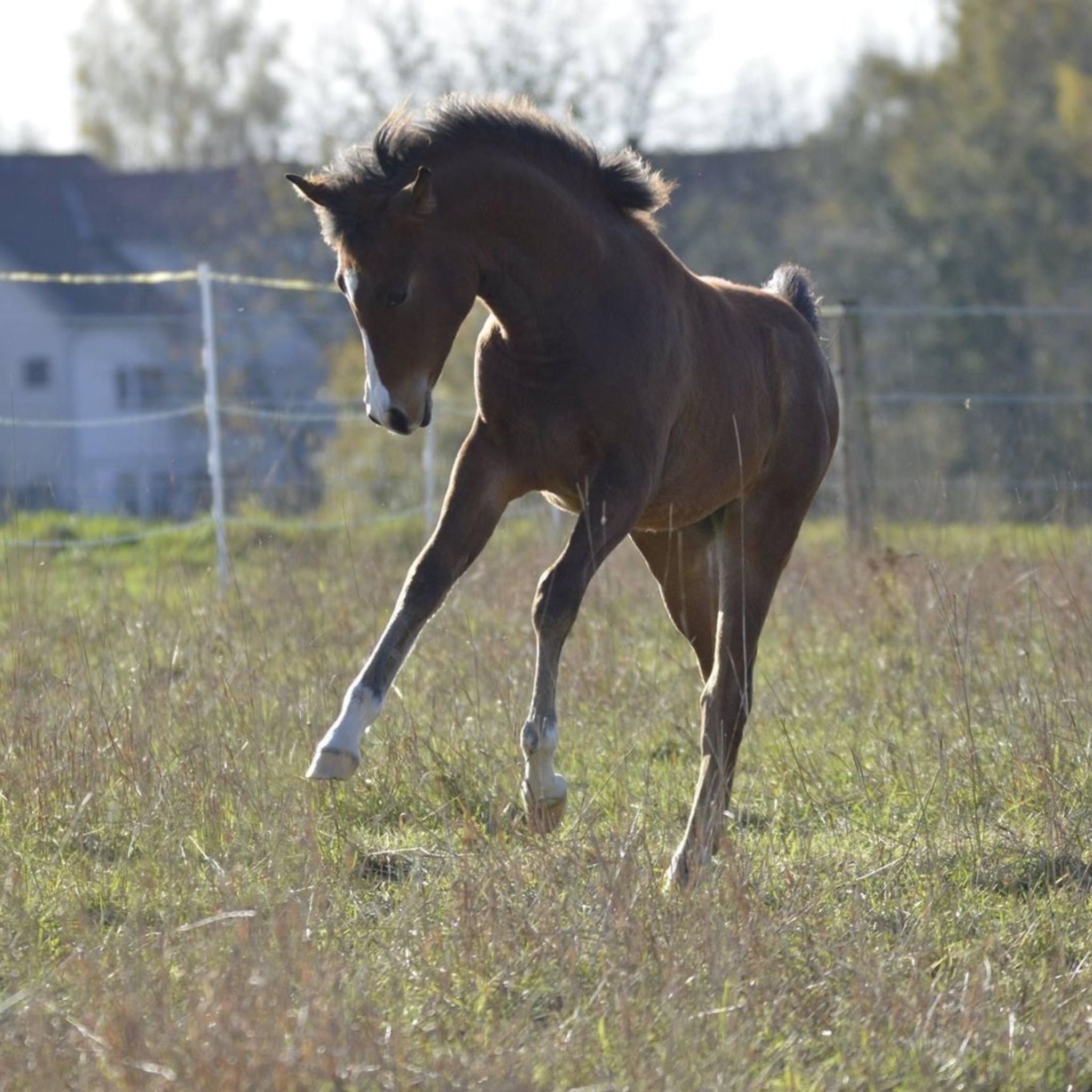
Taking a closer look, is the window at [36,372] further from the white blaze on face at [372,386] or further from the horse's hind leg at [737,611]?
the white blaze on face at [372,386]

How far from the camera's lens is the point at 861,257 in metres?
32.7

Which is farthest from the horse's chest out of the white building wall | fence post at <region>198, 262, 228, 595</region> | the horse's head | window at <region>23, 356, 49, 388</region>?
window at <region>23, 356, 49, 388</region>

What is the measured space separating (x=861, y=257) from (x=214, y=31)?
20.4 m

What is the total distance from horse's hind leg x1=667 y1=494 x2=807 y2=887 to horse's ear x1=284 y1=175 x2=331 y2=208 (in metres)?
1.79

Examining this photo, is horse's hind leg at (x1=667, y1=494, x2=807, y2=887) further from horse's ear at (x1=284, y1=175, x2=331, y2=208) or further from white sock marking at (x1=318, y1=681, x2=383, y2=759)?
horse's ear at (x1=284, y1=175, x2=331, y2=208)

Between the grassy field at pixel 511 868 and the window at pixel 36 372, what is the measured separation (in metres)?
36.4

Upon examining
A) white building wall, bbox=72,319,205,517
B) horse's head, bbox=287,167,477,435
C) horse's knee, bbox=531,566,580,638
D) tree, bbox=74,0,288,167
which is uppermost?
tree, bbox=74,0,288,167

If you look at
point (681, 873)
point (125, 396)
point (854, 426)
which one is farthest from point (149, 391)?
point (681, 873)

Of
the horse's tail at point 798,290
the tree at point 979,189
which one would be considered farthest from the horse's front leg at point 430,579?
the tree at point 979,189

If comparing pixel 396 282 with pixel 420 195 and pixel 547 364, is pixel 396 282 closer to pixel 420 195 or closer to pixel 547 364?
pixel 420 195

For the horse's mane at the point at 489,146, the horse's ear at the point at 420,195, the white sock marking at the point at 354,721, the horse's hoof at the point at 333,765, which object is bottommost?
the horse's hoof at the point at 333,765

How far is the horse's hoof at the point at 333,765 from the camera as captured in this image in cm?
428

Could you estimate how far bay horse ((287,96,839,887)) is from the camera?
4.64 meters

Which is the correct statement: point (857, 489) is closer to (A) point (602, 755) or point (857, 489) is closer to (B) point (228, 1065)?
(A) point (602, 755)
